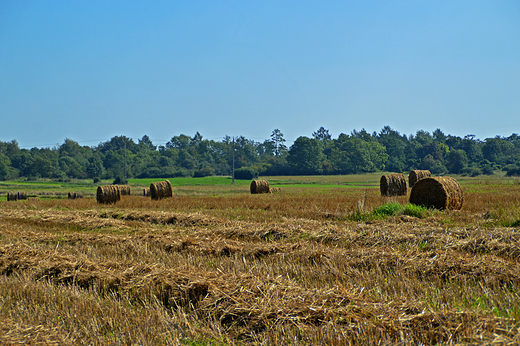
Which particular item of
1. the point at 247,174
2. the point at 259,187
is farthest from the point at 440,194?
the point at 247,174

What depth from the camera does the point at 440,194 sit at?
1534cm

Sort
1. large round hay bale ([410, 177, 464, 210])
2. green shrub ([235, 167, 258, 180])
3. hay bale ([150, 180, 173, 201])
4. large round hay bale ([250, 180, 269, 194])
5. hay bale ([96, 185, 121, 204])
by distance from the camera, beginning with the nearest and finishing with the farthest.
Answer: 1. large round hay bale ([410, 177, 464, 210])
2. hay bale ([96, 185, 121, 204])
3. hay bale ([150, 180, 173, 201])
4. large round hay bale ([250, 180, 269, 194])
5. green shrub ([235, 167, 258, 180])

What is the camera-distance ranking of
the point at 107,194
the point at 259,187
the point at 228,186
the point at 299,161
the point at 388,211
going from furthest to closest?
the point at 299,161
the point at 228,186
the point at 259,187
the point at 107,194
the point at 388,211

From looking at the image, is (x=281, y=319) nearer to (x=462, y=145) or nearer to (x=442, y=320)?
(x=442, y=320)

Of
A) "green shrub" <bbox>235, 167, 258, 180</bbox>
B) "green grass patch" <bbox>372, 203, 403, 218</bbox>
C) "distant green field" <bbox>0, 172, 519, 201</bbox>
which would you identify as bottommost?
"distant green field" <bbox>0, 172, 519, 201</bbox>

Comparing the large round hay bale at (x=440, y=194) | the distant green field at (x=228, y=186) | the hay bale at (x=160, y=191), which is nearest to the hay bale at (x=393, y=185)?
the distant green field at (x=228, y=186)

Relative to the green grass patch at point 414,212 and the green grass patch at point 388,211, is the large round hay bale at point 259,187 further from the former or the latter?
the green grass patch at point 414,212

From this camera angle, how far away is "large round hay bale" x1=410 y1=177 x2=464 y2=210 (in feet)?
50.1

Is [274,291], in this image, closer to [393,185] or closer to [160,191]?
[393,185]

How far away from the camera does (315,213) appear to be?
47.7 feet

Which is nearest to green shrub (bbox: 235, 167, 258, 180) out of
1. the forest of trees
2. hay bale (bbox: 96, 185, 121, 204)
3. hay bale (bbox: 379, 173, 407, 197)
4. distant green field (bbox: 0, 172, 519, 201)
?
the forest of trees

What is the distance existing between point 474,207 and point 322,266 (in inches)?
447

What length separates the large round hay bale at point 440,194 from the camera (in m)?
15.3

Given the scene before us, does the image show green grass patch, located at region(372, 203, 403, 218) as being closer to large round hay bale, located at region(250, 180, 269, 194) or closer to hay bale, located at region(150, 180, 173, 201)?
hay bale, located at region(150, 180, 173, 201)
